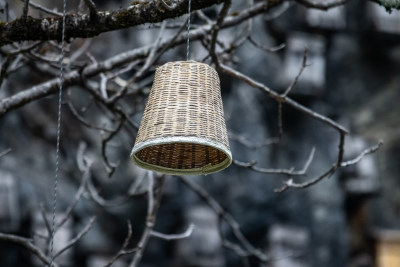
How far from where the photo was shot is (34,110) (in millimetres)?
11078

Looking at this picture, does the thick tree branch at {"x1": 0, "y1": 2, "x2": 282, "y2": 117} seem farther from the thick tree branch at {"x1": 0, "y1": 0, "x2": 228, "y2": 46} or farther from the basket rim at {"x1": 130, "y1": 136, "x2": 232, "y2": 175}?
the basket rim at {"x1": 130, "y1": 136, "x2": 232, "y2": 175}

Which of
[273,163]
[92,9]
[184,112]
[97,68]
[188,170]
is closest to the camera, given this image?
[184,112]

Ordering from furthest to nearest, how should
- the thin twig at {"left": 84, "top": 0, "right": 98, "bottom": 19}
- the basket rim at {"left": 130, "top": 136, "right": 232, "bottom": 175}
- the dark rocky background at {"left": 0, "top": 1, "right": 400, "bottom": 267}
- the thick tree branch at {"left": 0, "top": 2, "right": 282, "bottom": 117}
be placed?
the dark rocky background at {"left": 0, "top": 1, "right": 400, "bottom": 267}, the thick tree branch at {"left": 0, "top": 2, "right": 282, "bottom": 117}, the thin twig at {"left": 84, "top": 0, "right": 98, "bottom": 19}, the basket rim at {"left": 130, "top": 136, "right": 232, "bottom": 175}

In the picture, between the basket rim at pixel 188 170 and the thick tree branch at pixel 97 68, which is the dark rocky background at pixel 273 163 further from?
the basket rim at pixel 188 170

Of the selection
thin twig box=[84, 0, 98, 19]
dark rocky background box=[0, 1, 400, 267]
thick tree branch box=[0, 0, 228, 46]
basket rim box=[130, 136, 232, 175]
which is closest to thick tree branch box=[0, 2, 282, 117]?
thick tree branch box=[0, 0, 228, 46]

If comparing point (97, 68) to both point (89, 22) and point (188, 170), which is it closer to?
point (89, 22)

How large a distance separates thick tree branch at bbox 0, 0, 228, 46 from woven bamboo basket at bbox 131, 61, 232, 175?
0.51m

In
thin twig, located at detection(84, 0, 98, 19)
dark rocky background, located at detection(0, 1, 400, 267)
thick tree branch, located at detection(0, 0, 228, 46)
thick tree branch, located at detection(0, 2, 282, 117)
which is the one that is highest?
thin twig, located at detection(84, 0, 98, 19)

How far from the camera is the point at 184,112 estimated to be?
2.67 m

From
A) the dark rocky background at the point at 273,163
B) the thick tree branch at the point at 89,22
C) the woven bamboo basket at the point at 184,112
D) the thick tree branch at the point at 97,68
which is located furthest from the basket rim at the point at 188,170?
the dark rocky background at the point at 273,163

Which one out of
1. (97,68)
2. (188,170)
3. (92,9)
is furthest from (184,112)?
(97,68)

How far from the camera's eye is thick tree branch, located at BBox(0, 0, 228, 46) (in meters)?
3.26

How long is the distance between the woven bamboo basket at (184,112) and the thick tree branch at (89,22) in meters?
0.51

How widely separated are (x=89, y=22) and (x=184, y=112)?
95 centimetres
